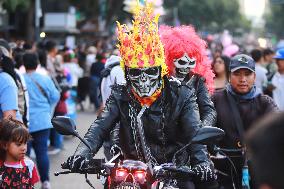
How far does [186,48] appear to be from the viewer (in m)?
6.66

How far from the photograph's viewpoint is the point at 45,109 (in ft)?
30.5

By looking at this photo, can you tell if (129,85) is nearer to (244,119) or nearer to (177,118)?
(177,118)

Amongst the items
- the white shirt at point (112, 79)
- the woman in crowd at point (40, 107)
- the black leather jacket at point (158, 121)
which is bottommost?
the woman in crowd at point (40, 107)

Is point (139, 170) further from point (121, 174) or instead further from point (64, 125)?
point (64, 125)

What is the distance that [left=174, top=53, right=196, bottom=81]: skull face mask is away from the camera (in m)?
6.48

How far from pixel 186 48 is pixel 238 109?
958 millimetres

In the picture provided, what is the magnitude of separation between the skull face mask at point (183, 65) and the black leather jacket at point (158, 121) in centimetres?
172

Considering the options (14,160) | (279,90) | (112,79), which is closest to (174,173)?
(14,160)

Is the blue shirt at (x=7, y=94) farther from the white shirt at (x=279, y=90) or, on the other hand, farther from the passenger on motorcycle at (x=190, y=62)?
the white shirt at (x=279, y=90)

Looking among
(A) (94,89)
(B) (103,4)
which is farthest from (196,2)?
(A) (94,89)

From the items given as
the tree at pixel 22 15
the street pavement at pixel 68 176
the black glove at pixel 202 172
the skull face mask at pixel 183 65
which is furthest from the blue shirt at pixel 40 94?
the tree at pixel 22 15

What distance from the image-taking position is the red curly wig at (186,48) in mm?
6605

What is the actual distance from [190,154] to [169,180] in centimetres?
33

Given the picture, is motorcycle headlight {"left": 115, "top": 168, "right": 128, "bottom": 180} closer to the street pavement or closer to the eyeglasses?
the eyeglasses
